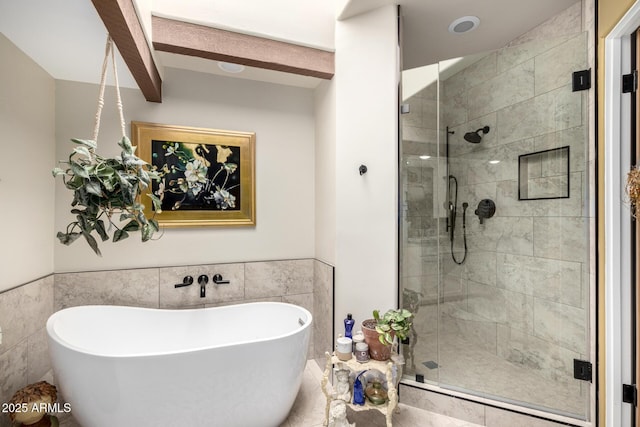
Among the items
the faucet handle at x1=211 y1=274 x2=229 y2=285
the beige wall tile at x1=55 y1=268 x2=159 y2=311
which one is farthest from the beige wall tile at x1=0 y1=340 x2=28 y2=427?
the faucet handle at x1=211 y1=274 x2=229 y2=285

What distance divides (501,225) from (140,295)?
2866mm

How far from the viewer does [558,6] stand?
1959mm

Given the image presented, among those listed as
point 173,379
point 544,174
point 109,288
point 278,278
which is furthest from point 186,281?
point 544,174

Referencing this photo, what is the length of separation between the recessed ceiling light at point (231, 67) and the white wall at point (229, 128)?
0.12m

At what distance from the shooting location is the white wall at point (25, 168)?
5.59 feet

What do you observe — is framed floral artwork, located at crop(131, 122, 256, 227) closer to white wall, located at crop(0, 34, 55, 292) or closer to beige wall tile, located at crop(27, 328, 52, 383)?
white wall, located at crop(0, 34, 55, 292)

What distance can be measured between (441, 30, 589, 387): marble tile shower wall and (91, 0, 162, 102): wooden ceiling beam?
2.02 meters

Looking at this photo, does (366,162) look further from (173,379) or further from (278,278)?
(173,379)

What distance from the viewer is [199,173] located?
239cm

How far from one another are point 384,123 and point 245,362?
67.3 inches

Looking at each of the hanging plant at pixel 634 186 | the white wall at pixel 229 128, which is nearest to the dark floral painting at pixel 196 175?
the white wall at pixel 229 128

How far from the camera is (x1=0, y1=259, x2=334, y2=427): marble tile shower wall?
1737 mm

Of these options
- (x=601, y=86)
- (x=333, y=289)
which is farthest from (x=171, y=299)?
(x=601, y=86)

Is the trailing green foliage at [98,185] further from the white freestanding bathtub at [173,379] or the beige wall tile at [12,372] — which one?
the beige wall tile at [12,372]
